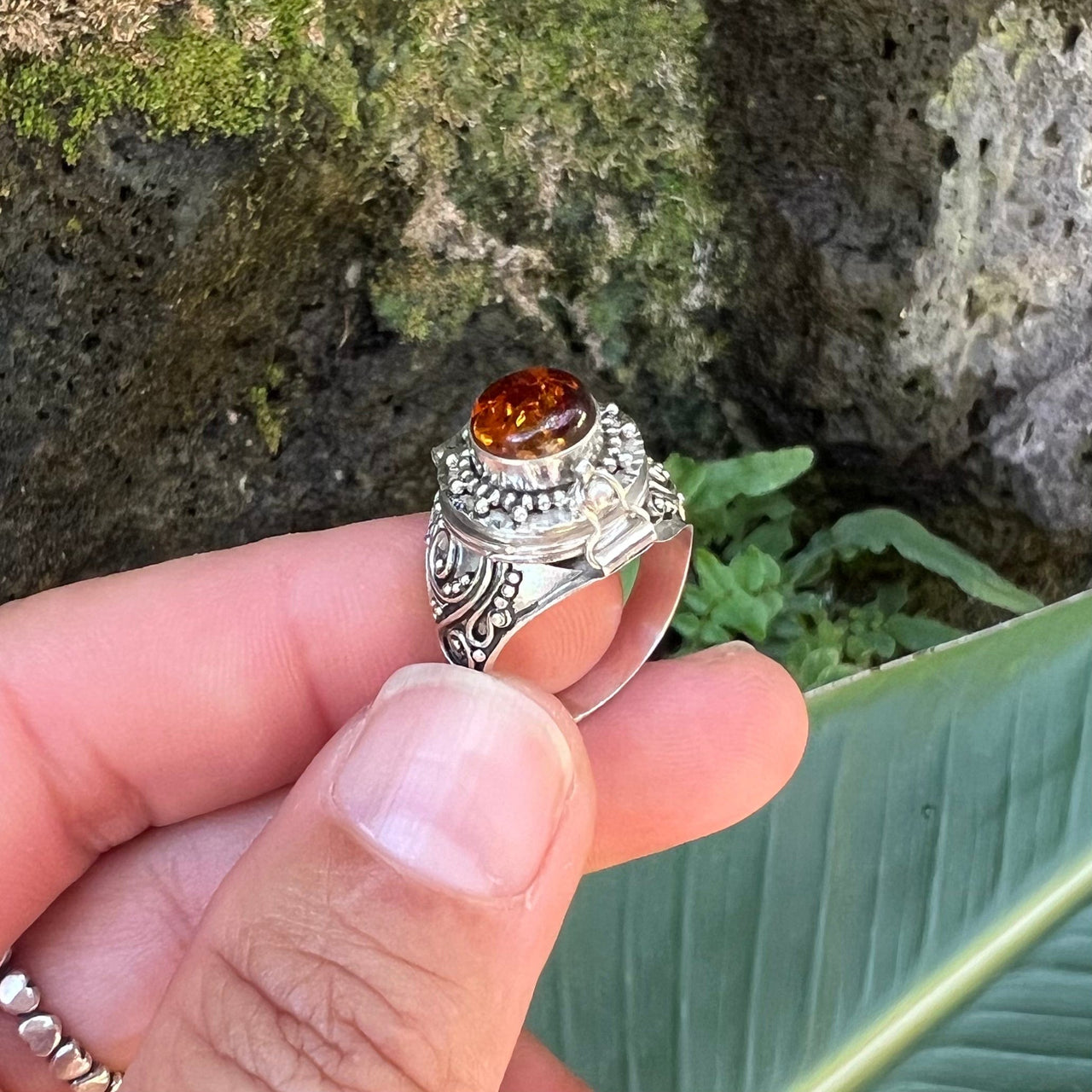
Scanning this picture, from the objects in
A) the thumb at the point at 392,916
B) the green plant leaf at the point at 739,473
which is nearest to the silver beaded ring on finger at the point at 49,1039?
the thumb at the point at 392,916

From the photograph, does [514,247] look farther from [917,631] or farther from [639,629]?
[917,631]

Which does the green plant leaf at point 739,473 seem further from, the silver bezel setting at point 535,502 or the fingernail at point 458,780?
the fingernail at point 458,780

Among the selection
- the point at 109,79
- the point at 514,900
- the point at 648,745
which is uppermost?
the point at 109,79

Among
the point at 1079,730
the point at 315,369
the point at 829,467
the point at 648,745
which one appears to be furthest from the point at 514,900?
the point at 829,467

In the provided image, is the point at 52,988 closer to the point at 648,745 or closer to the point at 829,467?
the point at 648,745

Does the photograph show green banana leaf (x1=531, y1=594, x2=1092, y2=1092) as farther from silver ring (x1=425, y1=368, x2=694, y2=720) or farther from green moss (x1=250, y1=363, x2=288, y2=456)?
green moss (x1=250, y1=363, x2=288, y2=456)

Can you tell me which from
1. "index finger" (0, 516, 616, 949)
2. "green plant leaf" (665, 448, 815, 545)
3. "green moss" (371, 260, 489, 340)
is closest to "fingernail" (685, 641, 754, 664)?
"index finger" (0, 516, 616, 949)

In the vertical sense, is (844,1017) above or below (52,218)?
below
